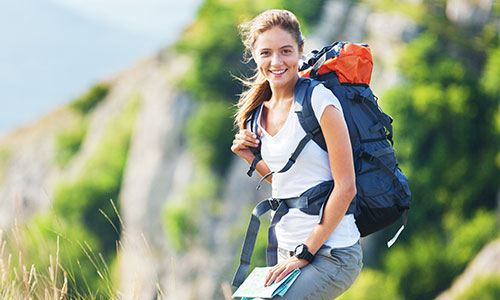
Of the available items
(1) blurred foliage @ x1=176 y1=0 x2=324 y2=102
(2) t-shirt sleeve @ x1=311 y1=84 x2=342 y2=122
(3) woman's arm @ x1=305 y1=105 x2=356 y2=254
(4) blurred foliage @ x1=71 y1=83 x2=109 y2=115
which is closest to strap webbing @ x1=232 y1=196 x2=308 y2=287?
(3) woman's arm @ x1=305 y1=105 x2=356 y2=254

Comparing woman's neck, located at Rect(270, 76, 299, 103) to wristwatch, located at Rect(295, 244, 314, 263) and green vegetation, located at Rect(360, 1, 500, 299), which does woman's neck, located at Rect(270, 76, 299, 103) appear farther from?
green vegetation, located at Rect(360, 1, 500, 299)

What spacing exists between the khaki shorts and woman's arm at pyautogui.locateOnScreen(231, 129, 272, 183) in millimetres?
608

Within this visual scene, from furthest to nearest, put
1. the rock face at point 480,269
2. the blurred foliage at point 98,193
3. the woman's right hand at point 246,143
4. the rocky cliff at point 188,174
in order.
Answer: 1. the blurred foliage at point 98,193
2. the rocky cliff at point 188,174
3. the rock face at point 480,269
4. the woman's right hand at point 246,143

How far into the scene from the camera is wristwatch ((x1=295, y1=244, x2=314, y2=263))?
7.50ft

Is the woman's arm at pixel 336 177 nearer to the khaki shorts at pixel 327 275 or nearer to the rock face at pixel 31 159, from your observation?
the khaki shorts at pixel 327 275

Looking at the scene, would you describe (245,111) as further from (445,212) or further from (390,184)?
(445,212)

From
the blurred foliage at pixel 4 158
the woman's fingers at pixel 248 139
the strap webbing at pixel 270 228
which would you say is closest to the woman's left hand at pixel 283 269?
the strap webbing at pixel 270 228

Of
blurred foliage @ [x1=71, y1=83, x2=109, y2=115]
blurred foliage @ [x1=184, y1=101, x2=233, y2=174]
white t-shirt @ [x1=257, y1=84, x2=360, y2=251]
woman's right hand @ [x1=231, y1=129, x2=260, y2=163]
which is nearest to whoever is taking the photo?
white t-shirt @ [x1=257, y1=84, x2=360, y2=251]

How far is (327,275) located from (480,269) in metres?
14.8

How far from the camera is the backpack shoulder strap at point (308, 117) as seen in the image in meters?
2.34

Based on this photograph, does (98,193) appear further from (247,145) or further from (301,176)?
(301,176)

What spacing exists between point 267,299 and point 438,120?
54.5 ft

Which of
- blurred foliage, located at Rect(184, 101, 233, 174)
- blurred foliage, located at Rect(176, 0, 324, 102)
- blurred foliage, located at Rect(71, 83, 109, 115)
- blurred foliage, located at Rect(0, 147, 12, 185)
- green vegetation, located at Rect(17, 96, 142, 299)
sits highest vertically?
blurred foliage, located at Rect(176, 0, 324, 102)

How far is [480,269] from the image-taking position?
51.4ft
